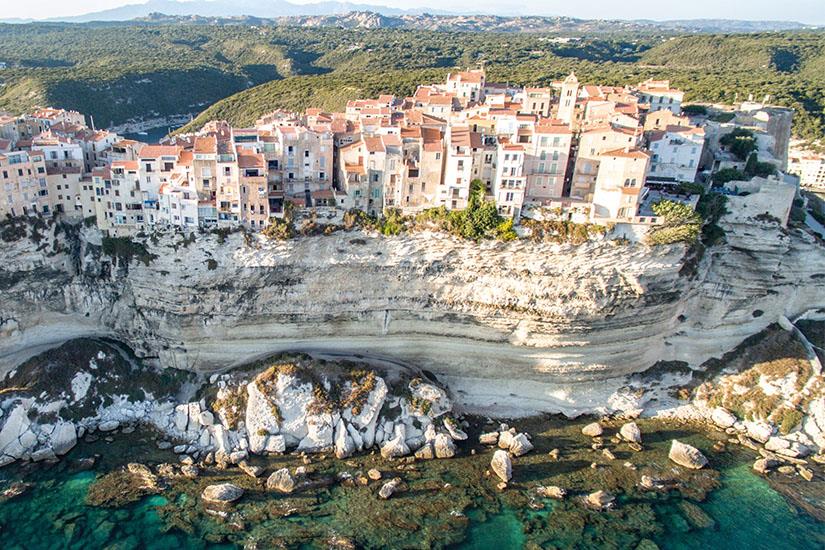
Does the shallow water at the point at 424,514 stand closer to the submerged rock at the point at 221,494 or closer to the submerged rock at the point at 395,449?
the submerged rock at the point at 221,494

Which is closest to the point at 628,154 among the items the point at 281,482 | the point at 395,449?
the point at 395,449

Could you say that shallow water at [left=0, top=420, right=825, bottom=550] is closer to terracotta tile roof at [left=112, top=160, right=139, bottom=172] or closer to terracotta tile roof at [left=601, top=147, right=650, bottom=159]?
terracotta tile roof at [left=112, top=160, right=139, bottom=172]

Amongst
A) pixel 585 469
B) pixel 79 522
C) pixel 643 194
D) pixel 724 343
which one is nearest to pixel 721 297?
pixel 724 343

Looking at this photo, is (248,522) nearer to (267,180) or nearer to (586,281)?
(267,180)

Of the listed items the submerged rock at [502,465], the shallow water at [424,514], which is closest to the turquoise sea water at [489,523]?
the shallow water at [424,514]

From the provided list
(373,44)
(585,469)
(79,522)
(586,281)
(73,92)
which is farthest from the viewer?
(373,44)

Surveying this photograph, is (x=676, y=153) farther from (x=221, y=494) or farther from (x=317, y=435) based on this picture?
(x=221, y=494)
